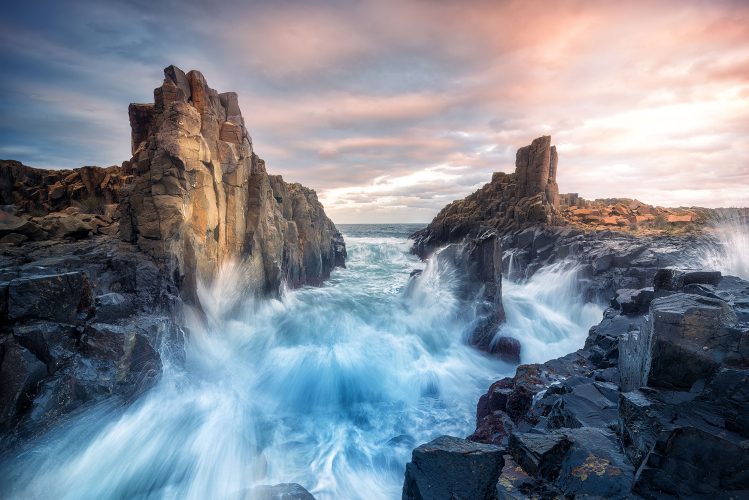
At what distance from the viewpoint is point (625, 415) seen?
14.5ft

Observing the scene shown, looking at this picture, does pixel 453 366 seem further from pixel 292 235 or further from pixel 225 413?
pixel 292 235

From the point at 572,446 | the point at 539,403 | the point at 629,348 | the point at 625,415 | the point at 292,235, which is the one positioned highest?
the point at 292,235

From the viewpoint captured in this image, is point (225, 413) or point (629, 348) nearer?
point (629, 348)

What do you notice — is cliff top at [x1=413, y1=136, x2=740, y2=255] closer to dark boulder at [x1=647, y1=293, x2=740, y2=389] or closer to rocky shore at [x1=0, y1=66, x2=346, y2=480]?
rocky shore at [x1=0, y1=66, x2=346, y2=480]

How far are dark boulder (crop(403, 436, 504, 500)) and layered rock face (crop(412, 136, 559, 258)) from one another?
26782mm

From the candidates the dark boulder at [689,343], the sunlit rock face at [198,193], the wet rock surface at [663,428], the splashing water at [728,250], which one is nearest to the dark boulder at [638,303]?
the wet rock surface at [663,428]

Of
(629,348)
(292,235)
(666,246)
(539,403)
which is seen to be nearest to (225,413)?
(539,403)

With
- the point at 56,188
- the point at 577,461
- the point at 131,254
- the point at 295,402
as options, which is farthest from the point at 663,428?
the point at 56,188

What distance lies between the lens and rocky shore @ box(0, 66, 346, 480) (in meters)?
6.40

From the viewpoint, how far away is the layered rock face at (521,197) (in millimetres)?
34438

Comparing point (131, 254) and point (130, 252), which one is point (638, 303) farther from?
point (130, 252)

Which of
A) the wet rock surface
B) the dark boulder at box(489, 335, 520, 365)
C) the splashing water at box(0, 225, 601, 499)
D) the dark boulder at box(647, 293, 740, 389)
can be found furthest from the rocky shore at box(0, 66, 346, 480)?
the dark boulder at box(489, 335, 520, 365)

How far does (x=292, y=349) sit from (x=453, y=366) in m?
7.29

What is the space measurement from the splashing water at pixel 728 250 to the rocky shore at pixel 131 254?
24.4m
